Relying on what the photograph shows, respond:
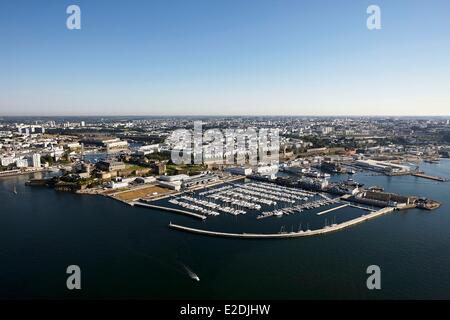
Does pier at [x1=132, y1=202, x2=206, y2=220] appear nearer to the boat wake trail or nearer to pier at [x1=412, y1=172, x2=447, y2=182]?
the boat wake trail

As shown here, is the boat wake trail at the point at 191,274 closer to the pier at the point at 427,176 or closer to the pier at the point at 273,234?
the pier at the point at 273,234

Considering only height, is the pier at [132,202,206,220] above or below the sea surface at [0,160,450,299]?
above

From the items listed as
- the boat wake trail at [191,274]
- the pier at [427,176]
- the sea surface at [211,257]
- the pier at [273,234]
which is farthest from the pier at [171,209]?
the pier at [427,176]

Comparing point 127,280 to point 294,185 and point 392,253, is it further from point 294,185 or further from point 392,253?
point 294,185

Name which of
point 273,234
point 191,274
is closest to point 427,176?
point 273,234

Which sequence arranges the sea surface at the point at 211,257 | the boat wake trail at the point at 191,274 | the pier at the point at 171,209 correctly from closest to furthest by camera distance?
the sea surface at the point at 211,257 < the boat wake trail at the point at 191,274 < the pier at the point at 171,209

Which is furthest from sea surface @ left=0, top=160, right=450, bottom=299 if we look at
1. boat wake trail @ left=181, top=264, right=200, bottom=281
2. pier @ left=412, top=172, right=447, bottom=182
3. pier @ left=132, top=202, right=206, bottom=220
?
pier @ left=412, top=172, right=447, bottom=182

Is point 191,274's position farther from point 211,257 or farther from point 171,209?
point 171,209

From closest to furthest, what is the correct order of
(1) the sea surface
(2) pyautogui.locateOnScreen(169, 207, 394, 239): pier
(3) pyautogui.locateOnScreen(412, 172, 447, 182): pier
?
(1) the sea surface < (2) pyautogui.locateOnScreen(169, 207, 394, 239): pier < (3) pyautogui.locateOnScreen(412, 172, 447, 182): pier

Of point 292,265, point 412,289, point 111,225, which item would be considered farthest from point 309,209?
point 111,225
